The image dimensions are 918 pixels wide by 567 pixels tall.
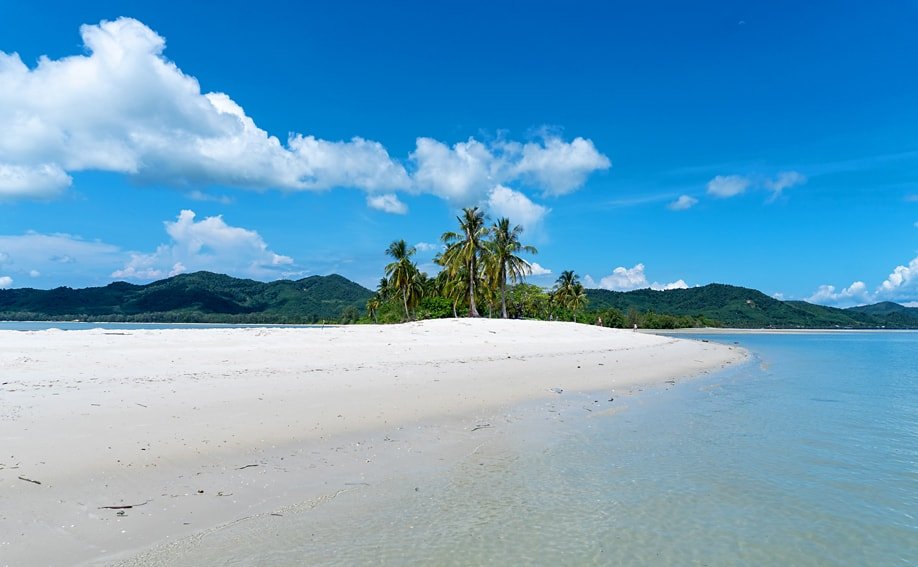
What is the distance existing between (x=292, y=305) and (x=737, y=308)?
14058 centimetres

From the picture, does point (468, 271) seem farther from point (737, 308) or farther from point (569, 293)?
point (737, 308)

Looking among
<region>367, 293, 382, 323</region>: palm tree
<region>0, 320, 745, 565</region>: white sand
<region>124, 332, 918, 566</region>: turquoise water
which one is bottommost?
<region>124, 332, 918, 566</region>: turquoise water

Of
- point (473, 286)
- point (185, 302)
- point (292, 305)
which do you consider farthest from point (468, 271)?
point (185, 302)

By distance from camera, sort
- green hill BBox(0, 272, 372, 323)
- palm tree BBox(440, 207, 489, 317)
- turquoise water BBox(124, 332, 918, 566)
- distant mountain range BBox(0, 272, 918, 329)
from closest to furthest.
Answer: turquoise water BBox(124, 332, 918, 566), palm tree BBox(440, 207, 489, 317), green hill BBox(0, 272, 372, 323), distant mountain range BBox(0, 272, 918, 329)

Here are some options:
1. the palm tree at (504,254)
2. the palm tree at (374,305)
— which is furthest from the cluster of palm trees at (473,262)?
the palm tree at (374,305)

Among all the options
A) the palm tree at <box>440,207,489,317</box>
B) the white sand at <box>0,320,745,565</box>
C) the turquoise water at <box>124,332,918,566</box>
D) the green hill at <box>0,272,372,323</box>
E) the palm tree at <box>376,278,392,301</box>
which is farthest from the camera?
the green hill at <box>0,272,372,323</box>

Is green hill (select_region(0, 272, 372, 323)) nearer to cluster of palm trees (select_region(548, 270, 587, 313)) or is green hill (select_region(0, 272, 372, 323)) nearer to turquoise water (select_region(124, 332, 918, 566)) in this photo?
cluster of palm trees (select_region(548, 270, 587, 313))

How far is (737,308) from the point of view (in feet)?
513

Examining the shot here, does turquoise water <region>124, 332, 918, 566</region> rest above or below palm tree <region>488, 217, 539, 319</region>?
below

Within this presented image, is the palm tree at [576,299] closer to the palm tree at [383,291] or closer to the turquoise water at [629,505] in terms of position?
the palm tree at [383,291]

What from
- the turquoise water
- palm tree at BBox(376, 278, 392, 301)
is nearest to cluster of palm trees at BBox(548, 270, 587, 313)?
palm tree at BBox(376, 278, 392, 301)

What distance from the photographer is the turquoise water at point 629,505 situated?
4863 millimetres

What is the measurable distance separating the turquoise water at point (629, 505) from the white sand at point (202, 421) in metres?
0.73

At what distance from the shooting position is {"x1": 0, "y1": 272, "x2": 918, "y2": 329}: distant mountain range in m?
140
